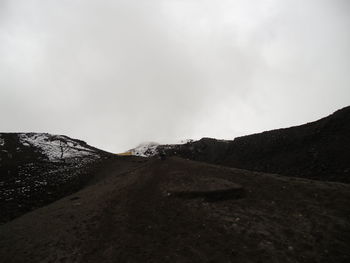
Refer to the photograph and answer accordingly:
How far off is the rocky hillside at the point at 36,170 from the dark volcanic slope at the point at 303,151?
2519 centimetres

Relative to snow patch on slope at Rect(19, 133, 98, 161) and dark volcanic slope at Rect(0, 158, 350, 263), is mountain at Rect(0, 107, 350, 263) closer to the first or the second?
dark volcanic slope at Rect(0, 158, 350, 263)

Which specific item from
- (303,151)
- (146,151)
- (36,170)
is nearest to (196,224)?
(303,151)

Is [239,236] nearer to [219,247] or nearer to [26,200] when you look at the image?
[219,247]

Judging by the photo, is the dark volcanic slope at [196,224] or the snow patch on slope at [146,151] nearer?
the dark volcanic slope at [196,224]

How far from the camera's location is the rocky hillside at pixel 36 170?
89.1 ft

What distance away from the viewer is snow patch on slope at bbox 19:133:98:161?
153 feet

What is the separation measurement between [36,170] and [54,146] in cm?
1685

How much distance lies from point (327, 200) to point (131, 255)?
435 inches

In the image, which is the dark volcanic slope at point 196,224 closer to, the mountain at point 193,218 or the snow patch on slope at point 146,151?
the mountain at point 193,218

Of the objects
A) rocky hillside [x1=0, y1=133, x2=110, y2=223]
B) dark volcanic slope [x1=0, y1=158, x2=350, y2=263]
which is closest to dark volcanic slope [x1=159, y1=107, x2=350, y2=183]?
dark volcanic slope [x1=0, y1=158, x2=350, y2=263]

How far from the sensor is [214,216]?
1417cm

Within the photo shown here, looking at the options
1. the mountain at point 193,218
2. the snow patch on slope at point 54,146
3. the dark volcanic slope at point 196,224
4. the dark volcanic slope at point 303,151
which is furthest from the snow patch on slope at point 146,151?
the dark volcanic slope at point 196,224

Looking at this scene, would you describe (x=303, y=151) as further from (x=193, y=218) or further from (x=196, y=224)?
(x=196, y=224)

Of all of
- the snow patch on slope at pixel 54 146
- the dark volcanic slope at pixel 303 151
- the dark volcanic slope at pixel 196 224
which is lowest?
the dark volcanic slope at pixel 196 224
